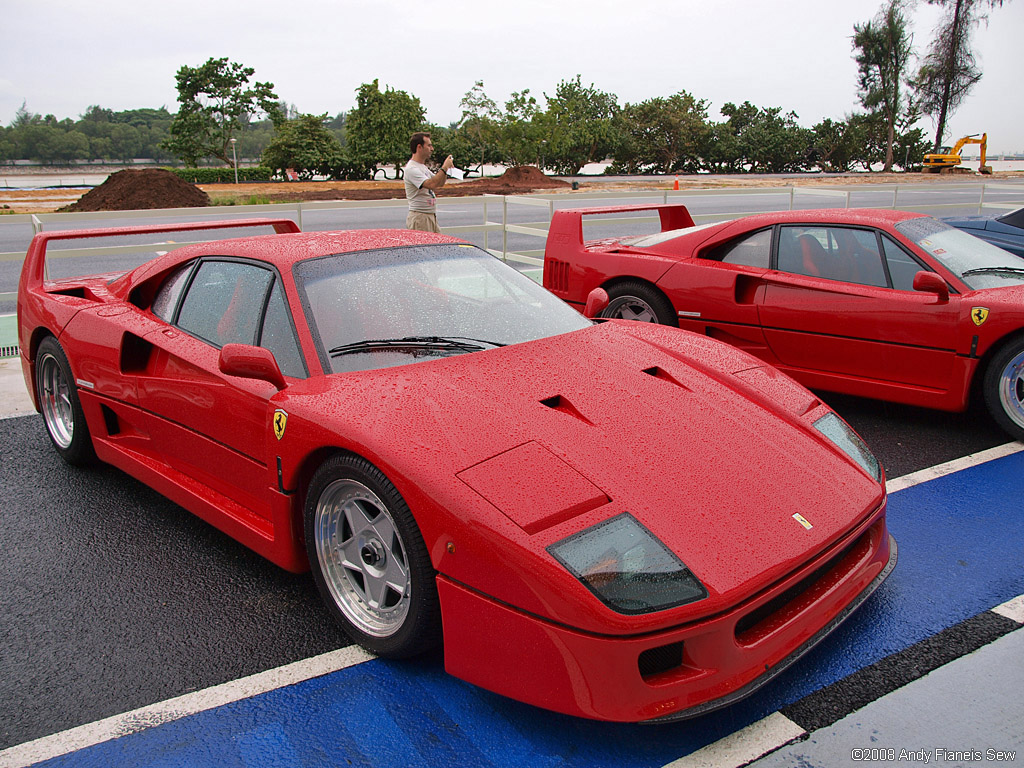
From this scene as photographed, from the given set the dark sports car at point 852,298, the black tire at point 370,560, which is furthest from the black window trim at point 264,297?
the dark sports car at point 852,298

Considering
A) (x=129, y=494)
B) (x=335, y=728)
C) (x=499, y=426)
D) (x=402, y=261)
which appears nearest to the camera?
(x=335, y=728)

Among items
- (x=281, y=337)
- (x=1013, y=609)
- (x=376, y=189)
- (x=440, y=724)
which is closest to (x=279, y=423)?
(x=281, y=337)

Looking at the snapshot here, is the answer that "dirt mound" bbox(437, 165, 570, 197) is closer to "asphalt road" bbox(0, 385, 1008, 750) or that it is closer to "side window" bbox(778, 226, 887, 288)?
"side window" bbox(778, 226, 887, 288)

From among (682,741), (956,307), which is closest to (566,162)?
(956,307)

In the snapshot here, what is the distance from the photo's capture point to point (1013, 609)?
2748 mm

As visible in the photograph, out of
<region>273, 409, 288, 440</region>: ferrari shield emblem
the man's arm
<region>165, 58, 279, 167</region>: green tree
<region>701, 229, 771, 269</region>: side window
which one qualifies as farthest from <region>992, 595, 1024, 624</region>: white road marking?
<region>165, 58, 279, 167</region>: green tree

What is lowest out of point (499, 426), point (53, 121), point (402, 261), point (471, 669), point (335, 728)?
point (335, 728)

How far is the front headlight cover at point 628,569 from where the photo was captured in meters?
1.96

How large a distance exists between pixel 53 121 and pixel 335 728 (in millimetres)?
93894

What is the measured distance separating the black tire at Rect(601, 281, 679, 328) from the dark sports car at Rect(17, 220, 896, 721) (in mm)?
2017

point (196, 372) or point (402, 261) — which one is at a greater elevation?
point (402, 261)

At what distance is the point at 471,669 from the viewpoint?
2.16 metres

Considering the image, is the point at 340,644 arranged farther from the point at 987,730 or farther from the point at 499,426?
the point at 987,730

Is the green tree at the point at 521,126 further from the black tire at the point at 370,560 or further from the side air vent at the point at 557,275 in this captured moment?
the black tire at the point at 370,560
